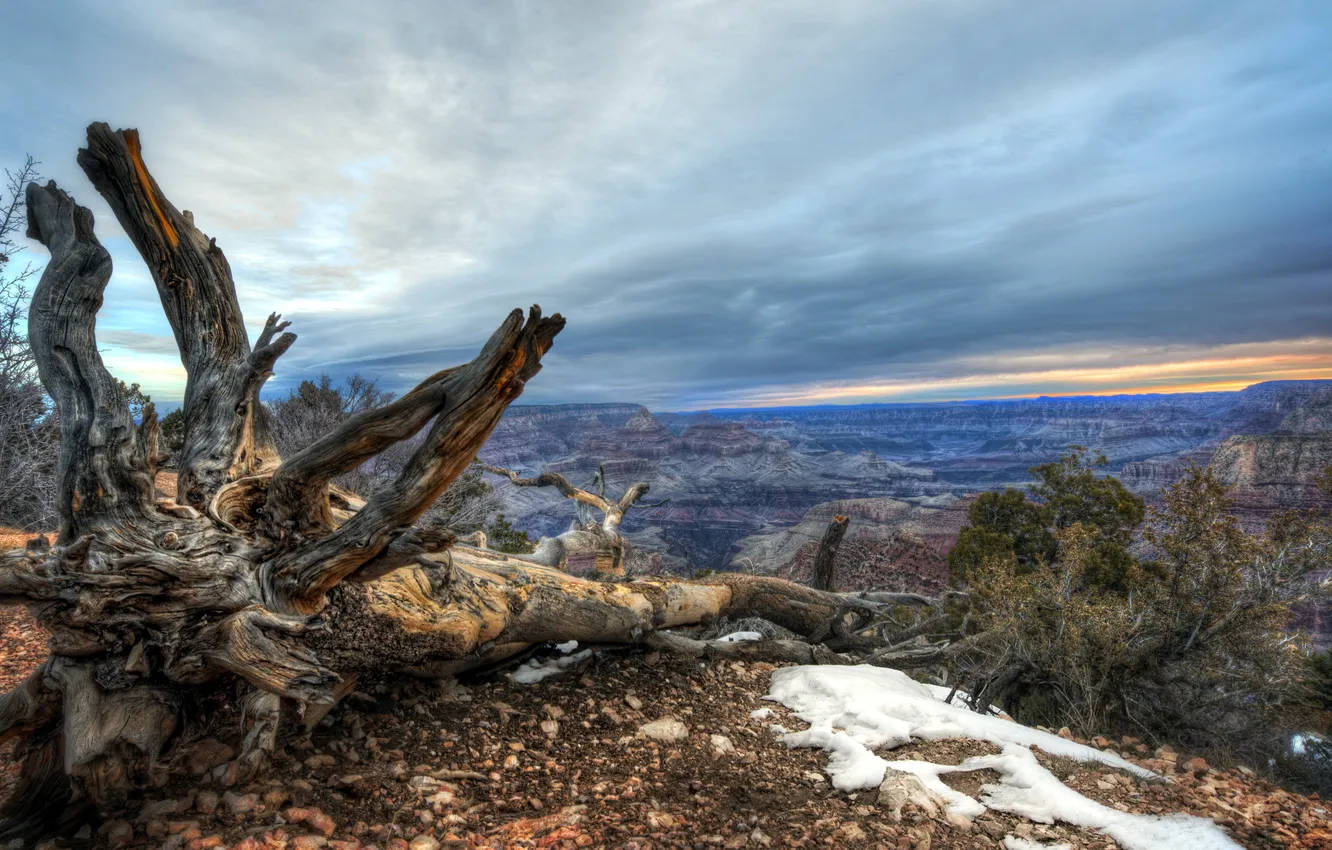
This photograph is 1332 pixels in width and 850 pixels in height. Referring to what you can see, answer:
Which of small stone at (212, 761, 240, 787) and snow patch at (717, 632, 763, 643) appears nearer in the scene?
small stone at (212, 761, 240, 787)

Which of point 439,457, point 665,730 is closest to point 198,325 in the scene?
point 439,457

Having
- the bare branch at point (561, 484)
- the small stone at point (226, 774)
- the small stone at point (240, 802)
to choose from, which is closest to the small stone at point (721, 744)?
the small stone at point (240, 802)

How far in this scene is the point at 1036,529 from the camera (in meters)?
20.3

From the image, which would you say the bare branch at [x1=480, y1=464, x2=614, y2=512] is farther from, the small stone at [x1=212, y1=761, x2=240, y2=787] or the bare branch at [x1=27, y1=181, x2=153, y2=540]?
the small stone at [x1=212, y1=761, x2=240, y2=787]

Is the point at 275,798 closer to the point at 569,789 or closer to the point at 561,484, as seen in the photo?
the point at 569,789

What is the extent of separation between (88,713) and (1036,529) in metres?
23.1

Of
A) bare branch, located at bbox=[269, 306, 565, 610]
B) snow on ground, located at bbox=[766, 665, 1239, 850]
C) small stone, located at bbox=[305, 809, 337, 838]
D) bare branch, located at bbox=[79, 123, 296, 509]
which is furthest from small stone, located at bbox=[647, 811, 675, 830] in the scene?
bare branch, located at bbox=[79, 123, 296, 509]

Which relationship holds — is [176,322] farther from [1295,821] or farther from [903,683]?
[1295,821]

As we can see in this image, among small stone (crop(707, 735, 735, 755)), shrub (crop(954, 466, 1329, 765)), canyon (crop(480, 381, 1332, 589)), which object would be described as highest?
small stone (crop(707, 735, 735, 755))

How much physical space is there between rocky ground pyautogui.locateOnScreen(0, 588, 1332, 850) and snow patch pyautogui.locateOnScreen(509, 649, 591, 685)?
0.18m

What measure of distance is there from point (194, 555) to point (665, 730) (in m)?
3.58

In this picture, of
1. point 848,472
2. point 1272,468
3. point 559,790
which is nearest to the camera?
point 559,790

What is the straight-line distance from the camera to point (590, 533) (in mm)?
10055

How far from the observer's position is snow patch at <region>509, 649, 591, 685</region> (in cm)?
564
